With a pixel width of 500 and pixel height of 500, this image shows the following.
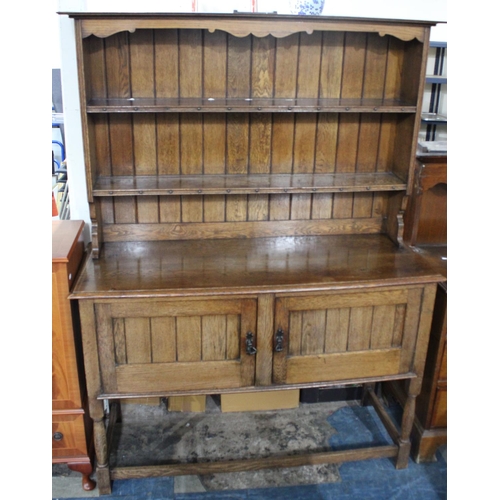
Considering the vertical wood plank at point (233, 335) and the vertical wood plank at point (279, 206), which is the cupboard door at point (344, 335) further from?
the vertical wood plank at point (279, 206)

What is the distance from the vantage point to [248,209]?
2.49 meters

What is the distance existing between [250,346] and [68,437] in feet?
3.04

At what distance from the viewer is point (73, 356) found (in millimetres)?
2119

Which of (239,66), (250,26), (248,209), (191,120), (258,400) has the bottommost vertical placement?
(258,400)

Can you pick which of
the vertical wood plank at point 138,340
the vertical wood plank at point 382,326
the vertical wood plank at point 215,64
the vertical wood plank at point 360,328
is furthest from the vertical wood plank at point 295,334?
the vertical wood plank at point 215,64

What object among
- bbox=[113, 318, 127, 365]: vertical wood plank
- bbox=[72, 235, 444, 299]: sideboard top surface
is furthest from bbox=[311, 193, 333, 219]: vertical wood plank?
bbox=[113, 318, 127, 365]: vertical wood plank

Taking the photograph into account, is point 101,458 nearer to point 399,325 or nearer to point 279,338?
point 279,338

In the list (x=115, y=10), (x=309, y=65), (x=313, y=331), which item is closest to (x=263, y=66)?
(x=309, y=65)

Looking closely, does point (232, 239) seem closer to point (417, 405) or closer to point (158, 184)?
point (158, 184)

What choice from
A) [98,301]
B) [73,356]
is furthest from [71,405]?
[98,301]

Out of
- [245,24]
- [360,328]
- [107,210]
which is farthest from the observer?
[107,210]

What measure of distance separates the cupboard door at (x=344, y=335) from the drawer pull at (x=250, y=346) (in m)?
0.10

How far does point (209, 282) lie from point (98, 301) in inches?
17.1

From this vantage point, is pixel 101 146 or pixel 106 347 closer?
pixel 106 347
